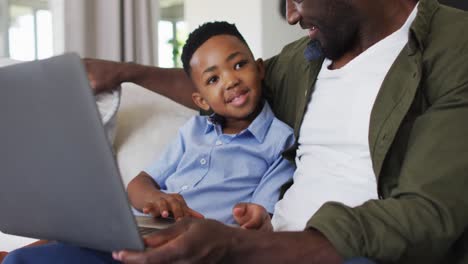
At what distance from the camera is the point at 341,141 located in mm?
1117

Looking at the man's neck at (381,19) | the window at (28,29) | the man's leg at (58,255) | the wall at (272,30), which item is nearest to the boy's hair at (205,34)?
the man's neck at (381,19)

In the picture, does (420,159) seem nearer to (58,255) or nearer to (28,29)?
(58,255)

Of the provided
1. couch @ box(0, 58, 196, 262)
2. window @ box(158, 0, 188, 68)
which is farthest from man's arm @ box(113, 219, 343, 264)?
window @ box(158, 0, 188, 68)

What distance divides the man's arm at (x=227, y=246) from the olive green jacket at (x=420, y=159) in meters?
0.03

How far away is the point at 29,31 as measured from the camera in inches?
106

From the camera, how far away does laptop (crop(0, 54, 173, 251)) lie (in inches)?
25.8

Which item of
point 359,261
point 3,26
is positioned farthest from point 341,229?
point 3,26

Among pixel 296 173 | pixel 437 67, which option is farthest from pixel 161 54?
pixel 437 67

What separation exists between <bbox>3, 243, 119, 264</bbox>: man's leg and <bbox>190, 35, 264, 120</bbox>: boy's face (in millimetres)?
527

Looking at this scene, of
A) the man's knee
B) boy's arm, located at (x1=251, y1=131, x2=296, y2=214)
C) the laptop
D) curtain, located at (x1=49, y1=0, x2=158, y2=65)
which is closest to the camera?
the laptop

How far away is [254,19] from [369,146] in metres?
2.00

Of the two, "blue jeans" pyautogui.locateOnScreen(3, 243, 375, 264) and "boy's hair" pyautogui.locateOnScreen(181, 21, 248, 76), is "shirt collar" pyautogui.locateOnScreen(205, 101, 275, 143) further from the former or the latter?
"blue jeans" pyautogui.locateOnScreen(3, 243, 375, 264)

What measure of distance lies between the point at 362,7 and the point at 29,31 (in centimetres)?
199

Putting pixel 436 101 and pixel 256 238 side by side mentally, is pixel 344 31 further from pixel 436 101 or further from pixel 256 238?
pixel 256 238
